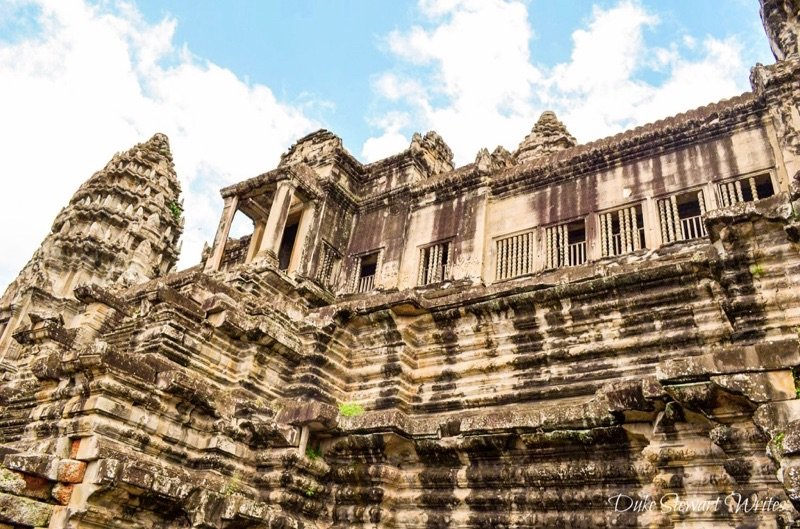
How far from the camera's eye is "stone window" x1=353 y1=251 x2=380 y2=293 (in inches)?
615

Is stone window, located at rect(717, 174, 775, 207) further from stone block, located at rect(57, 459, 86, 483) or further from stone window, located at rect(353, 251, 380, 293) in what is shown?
stone block, located at rect(57, 459, 86, 483)

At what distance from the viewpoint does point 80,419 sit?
7.05 metres

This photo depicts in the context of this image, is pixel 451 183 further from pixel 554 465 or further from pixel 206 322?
pixel 554 465

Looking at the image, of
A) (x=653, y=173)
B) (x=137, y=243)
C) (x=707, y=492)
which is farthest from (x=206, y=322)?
(x=137, y=243)

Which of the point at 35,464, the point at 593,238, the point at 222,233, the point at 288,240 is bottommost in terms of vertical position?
the point at 35,464

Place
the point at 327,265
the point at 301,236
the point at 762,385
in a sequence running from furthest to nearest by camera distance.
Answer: the point at 327,265 < the point at 301,236 < the point at 762,385

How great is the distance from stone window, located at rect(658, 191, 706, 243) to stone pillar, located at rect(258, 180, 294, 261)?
8790 mm

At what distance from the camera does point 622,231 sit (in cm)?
1223

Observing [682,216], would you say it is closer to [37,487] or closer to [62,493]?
[62,493]

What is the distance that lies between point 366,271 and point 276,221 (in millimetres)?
2659

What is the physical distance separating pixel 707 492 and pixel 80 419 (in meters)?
6.63

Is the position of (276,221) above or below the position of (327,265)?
above

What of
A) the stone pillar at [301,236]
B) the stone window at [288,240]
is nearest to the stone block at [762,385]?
the stone pillar at [301,236]

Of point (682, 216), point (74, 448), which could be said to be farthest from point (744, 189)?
point (74, 448)
